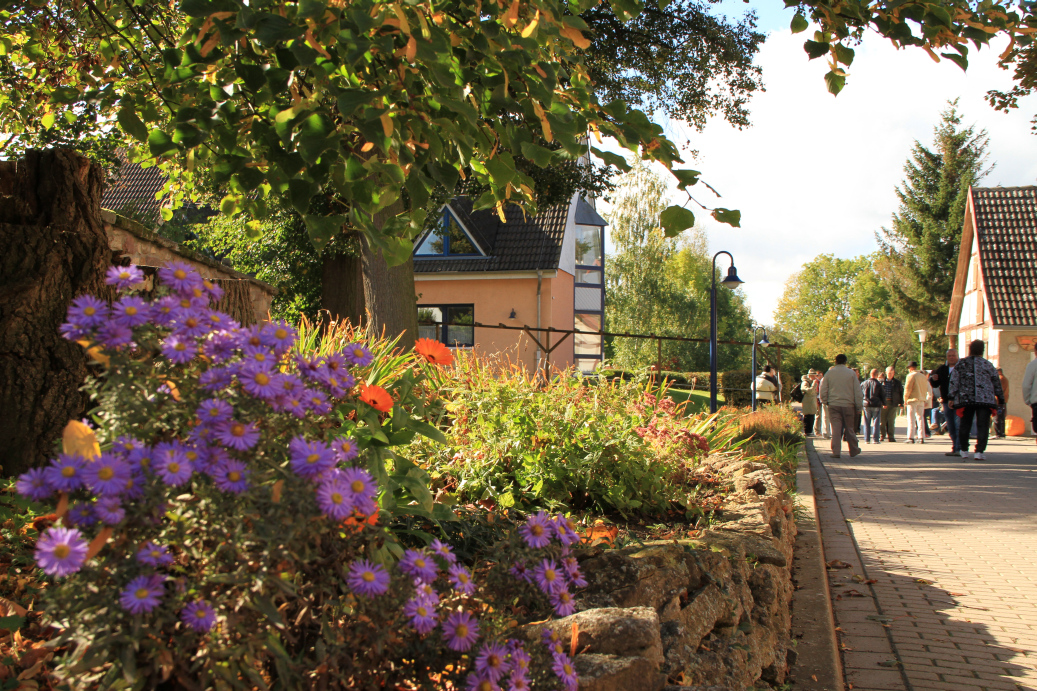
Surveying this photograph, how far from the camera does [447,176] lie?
2.58 m

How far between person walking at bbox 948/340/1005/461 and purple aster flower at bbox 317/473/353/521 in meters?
12.6

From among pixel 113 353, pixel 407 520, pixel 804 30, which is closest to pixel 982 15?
pixel 804 30

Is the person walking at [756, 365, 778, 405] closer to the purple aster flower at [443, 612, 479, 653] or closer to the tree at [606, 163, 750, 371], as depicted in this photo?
the purple aster flower at [443, 612, 479, 653]

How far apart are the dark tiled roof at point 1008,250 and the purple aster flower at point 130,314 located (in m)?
24.3

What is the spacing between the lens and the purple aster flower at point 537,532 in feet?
5.64

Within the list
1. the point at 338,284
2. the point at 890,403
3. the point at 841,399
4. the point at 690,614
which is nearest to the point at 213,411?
the point at 690,614

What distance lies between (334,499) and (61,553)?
0.41m

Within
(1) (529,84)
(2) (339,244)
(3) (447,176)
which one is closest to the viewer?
(1) (529,84)

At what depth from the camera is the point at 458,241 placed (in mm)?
26859

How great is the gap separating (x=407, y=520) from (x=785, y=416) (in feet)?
45.1

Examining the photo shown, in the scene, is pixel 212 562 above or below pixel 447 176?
below

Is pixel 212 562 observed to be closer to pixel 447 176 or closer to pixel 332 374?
pixel 332 374

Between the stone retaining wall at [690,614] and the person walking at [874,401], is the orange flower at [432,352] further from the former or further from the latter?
the person walking at [874,401]

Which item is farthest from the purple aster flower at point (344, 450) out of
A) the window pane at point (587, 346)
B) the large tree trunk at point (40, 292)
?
the window pane at point (587, 346)
